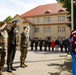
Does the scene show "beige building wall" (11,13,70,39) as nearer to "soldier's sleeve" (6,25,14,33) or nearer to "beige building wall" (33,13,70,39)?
"beige building wall" (33,13,70,39)

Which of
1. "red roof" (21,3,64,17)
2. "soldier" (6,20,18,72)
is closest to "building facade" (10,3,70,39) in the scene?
"red roof" (21,3,64,17)

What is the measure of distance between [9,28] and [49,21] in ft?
164

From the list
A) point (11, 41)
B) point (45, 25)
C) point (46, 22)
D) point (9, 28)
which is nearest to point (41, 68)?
point (11, 41)

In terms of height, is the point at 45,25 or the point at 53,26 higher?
the point at 45,25

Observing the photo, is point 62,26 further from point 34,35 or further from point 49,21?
point 34,35

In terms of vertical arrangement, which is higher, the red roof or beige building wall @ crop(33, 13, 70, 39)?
the red roof

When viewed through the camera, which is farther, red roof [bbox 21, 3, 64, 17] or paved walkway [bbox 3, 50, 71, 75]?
red roof [bbox 21, 3, 64, 17]

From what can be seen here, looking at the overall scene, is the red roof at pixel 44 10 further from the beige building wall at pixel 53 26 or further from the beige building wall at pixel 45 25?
the beige building wall at pixel 53 26

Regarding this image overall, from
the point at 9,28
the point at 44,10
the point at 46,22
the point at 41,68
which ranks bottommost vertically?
the point at 41,68

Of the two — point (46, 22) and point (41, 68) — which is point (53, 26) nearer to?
point (46, 22)

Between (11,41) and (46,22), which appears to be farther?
(46,22)

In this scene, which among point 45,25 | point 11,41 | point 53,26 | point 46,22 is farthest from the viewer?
point 46,22

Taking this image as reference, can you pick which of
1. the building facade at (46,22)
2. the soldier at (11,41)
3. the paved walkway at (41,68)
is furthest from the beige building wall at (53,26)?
the soldier at (11,41)

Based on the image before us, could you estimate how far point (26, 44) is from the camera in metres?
8.86
